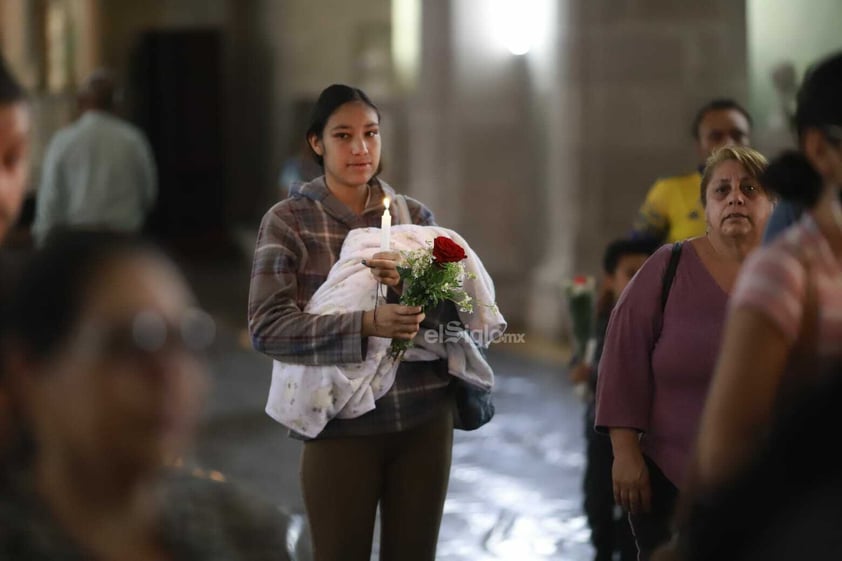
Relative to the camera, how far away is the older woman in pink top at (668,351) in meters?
3.63

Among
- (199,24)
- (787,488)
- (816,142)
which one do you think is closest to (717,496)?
(787,488)

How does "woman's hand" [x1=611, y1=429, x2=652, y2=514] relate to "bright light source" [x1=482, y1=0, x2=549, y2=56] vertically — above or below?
below

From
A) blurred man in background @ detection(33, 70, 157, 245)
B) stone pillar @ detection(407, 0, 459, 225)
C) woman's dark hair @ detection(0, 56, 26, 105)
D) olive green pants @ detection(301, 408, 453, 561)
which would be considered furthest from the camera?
stone pillar @ detection(407, 0, 459, 225)

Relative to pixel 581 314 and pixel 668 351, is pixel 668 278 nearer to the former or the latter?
pixel 668 351

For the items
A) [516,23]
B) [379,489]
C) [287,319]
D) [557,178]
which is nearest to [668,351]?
[379,489]

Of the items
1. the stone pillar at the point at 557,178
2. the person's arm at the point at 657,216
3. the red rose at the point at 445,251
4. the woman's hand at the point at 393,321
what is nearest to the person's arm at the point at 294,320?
the woman's hand at the point at 393,321

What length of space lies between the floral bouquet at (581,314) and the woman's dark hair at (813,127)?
3.16 m

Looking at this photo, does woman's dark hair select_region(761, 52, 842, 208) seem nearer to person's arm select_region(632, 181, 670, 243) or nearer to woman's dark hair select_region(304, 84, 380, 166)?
woman's dark hair select_region(304, 84, 380, 166)

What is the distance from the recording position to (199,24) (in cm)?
2270

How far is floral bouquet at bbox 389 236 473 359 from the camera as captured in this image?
12.1 feet

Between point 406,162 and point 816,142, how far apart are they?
1372cm

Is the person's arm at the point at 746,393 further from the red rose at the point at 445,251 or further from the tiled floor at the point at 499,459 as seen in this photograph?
the tiled floor at the point at 499,459

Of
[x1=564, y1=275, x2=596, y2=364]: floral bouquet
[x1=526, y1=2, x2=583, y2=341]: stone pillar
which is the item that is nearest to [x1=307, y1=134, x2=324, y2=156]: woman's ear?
[x1=564, y1=275, x2=596, y2=364]: floral bouquet

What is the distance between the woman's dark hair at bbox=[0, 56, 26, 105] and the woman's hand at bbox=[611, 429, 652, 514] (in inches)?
75.7
